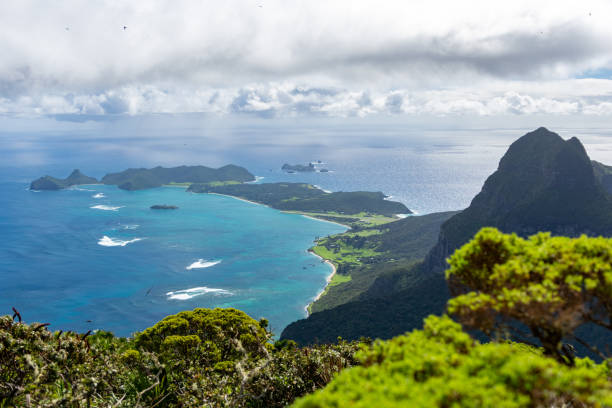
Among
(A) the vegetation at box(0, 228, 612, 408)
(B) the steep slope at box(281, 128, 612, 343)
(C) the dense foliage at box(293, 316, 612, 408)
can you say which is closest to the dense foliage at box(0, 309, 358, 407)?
(A) the vegetation at box(0, 228, 612, 408)

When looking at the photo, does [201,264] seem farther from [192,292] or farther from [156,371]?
[156,371]

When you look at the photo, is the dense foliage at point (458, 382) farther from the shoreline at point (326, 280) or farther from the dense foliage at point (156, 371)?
the shoreline at point (326, 280)

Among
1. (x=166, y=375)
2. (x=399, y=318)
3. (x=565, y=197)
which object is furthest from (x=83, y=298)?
(x=565, y=197)

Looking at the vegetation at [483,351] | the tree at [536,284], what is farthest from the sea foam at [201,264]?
the tree at [536,284]

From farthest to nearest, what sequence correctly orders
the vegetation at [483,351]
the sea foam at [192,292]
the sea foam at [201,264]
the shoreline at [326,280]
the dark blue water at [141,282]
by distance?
the sea foam at [201,264], the shoreline at [326,280], the sea foam at [192,292], the dark blue water at [141,282], the vegetation at [483,351]

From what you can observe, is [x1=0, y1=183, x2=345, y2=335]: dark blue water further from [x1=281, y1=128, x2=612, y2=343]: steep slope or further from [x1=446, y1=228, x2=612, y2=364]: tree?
[x1=446, y1=228, x2=612, y2=364]: tree

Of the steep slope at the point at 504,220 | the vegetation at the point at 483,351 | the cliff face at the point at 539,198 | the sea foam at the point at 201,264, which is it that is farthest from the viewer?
the sea foam at the point at 201,264
